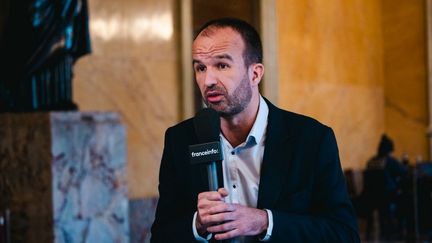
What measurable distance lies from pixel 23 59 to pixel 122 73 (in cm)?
239

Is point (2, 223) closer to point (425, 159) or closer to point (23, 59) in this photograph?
point (23, 59)

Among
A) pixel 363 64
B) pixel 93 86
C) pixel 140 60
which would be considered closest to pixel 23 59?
pixel 93 86

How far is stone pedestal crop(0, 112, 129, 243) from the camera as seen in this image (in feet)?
16.0

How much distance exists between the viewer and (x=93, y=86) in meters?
7.54

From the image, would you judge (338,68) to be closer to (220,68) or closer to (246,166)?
(246,166)

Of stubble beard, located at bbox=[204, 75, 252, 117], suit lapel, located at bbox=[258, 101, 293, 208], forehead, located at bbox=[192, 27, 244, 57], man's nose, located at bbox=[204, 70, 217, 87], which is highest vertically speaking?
forehead, located at bbox=[192, 27, 244, 57]

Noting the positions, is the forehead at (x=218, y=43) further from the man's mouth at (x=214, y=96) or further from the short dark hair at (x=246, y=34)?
the man's mouth at (x=214, y=96)

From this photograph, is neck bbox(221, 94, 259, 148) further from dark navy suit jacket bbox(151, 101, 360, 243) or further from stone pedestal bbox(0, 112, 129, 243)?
stone pedestal bbox(0, 112, 129, 243)

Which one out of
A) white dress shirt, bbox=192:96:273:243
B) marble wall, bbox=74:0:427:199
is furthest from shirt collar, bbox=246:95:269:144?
marble wall, bbox=74:0:427:199

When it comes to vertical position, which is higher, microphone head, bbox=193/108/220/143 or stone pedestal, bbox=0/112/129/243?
microphone head, bbox=193/108/220/143

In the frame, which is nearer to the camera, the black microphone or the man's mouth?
the black microphone

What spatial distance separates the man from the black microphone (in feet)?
0.26

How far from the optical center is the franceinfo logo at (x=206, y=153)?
1827 millimetres

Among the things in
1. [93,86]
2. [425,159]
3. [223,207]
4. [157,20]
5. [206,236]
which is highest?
[157,20]
